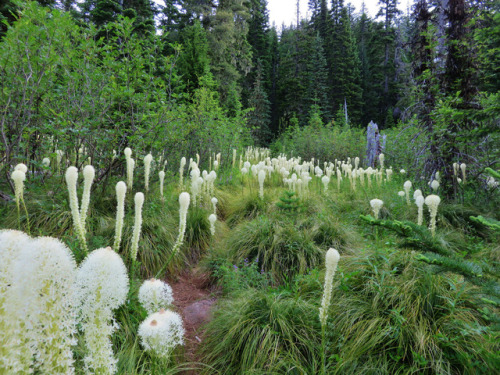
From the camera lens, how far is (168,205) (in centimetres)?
504

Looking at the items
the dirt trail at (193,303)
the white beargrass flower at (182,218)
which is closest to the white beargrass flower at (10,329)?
the white beargrass flower at (182,218)

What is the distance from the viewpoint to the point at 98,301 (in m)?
0.95

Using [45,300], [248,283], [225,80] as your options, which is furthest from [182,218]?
[225,80]

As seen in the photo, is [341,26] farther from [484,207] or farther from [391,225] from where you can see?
[391,225]

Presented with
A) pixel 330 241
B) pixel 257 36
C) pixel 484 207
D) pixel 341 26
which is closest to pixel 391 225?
pixel 330 241

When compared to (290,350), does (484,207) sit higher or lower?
higher

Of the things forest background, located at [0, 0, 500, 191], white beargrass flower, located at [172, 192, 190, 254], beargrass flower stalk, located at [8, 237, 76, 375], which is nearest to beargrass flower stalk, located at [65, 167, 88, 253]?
white beargrass flower, located at [172, 192, 190, 254]

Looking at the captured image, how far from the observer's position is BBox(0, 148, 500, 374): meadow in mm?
826

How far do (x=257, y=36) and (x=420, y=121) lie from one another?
32713 millimetres

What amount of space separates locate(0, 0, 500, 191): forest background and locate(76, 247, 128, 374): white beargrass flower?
309cm

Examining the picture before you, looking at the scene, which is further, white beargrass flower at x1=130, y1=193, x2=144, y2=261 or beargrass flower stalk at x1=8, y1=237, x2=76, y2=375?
white beargrass flower at x1=130, y1=193, x2=144, y2=261

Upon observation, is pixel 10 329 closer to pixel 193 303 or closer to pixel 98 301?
pixel 98 301

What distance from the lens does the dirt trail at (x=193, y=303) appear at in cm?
287

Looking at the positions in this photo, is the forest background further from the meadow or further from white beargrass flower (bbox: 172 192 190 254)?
white beargrass flower (bbox: 172 192 190 254)
